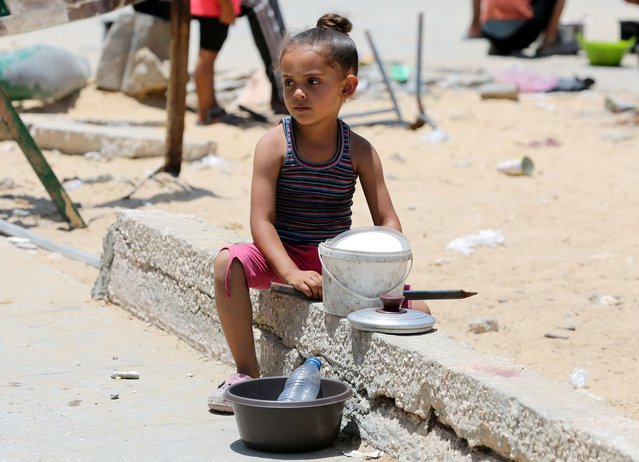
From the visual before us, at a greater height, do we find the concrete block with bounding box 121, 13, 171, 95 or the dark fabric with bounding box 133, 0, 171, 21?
the dark fabric with bounding box 133, 0, 171, 21

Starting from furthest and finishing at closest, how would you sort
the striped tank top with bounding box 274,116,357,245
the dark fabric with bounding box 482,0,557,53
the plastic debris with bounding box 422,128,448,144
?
the dark fabric with bounding box 482,0,557,53, the plastic debris with bounding box 422,128,448,144, the striped tank top with bounding box 274,116,357,245

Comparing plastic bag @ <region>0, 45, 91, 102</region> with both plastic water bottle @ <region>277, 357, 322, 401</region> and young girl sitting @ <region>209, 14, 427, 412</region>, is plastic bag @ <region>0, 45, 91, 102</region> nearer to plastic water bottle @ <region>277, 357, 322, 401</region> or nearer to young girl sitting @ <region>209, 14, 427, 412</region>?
young girl sitting @ <region>209, 14, 427, 412</region>

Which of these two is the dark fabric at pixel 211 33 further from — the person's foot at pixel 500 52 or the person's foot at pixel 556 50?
the person's foot at pixel 556 50

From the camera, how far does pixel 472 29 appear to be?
15.6m

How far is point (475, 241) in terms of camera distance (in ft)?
22.0

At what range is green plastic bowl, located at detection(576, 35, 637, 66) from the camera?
42.5ft

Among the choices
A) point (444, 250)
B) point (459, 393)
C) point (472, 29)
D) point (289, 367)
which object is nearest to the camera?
point (459, 393)

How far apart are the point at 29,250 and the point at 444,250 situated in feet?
7.71

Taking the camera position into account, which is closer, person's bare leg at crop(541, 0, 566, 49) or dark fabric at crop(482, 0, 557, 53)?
dark fabric at crop(482, 0, 557, 53)

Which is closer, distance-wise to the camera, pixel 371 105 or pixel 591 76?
pixel 371 105

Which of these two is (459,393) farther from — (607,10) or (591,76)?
(607,10)

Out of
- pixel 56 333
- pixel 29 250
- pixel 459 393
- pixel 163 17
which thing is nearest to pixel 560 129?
pixel 163 17

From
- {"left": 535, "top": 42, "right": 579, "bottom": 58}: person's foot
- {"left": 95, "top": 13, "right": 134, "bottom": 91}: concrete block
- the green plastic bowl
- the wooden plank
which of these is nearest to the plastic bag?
{"left": 95, "top": 13, "right": 134, "bottom": 91}: concrete block

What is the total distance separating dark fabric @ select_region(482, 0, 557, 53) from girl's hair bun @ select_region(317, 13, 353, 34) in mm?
10547
